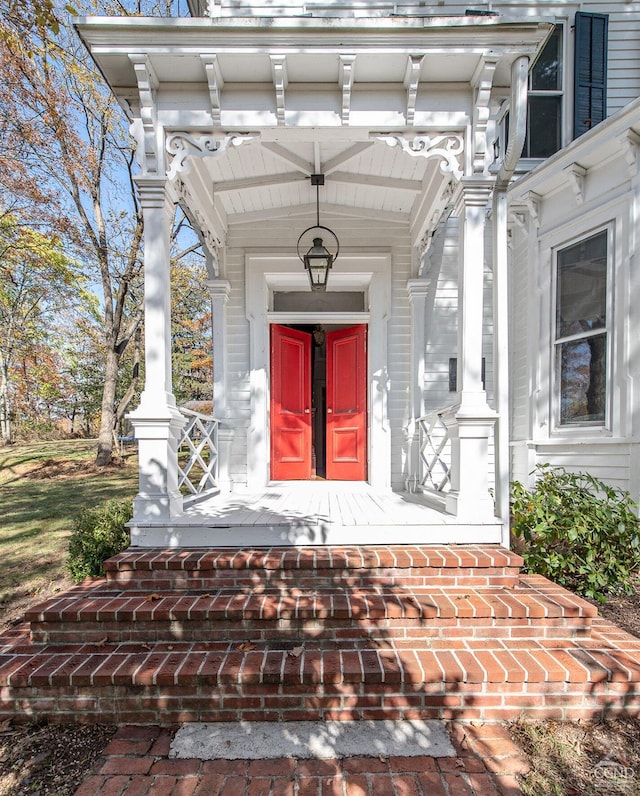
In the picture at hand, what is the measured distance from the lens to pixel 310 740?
6.42 feet

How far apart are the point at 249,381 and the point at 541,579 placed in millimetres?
3318

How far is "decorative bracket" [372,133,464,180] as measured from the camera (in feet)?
10.0

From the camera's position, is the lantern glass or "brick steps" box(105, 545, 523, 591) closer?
"brick steps" box(105, 545, 523, 591)

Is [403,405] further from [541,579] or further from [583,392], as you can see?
[541,579]

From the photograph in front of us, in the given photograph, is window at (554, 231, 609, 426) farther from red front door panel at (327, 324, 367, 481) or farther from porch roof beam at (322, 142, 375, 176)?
porch roof beam at (322, 142, 375, 176)

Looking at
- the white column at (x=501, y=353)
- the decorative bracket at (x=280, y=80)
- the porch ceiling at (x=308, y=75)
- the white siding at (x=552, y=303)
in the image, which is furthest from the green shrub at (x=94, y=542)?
the white siding at (x=552, y=303)

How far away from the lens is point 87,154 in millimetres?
9602

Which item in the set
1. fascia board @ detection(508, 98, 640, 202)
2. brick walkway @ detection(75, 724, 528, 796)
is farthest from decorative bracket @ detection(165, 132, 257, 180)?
brick walkway @ detection(75, 724, 528, 796)

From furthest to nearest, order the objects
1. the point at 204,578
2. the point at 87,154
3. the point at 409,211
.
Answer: the point at 87,154 → the point at 409,211 → the point at 204,578

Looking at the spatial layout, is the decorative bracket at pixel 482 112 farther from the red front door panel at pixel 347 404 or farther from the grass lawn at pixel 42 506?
the grass lawn at pixel 42 506

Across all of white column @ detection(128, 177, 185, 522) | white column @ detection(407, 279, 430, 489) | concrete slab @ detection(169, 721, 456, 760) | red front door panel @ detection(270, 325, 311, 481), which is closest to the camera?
concrete slab @ detection(169, 721, 456, 760)

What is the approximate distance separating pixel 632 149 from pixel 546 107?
2.14 meters

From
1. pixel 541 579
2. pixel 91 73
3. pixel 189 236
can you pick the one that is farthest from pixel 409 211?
pixel 189 236

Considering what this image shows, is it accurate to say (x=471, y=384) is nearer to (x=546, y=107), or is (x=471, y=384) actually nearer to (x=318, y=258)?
(x=318, y=258)
